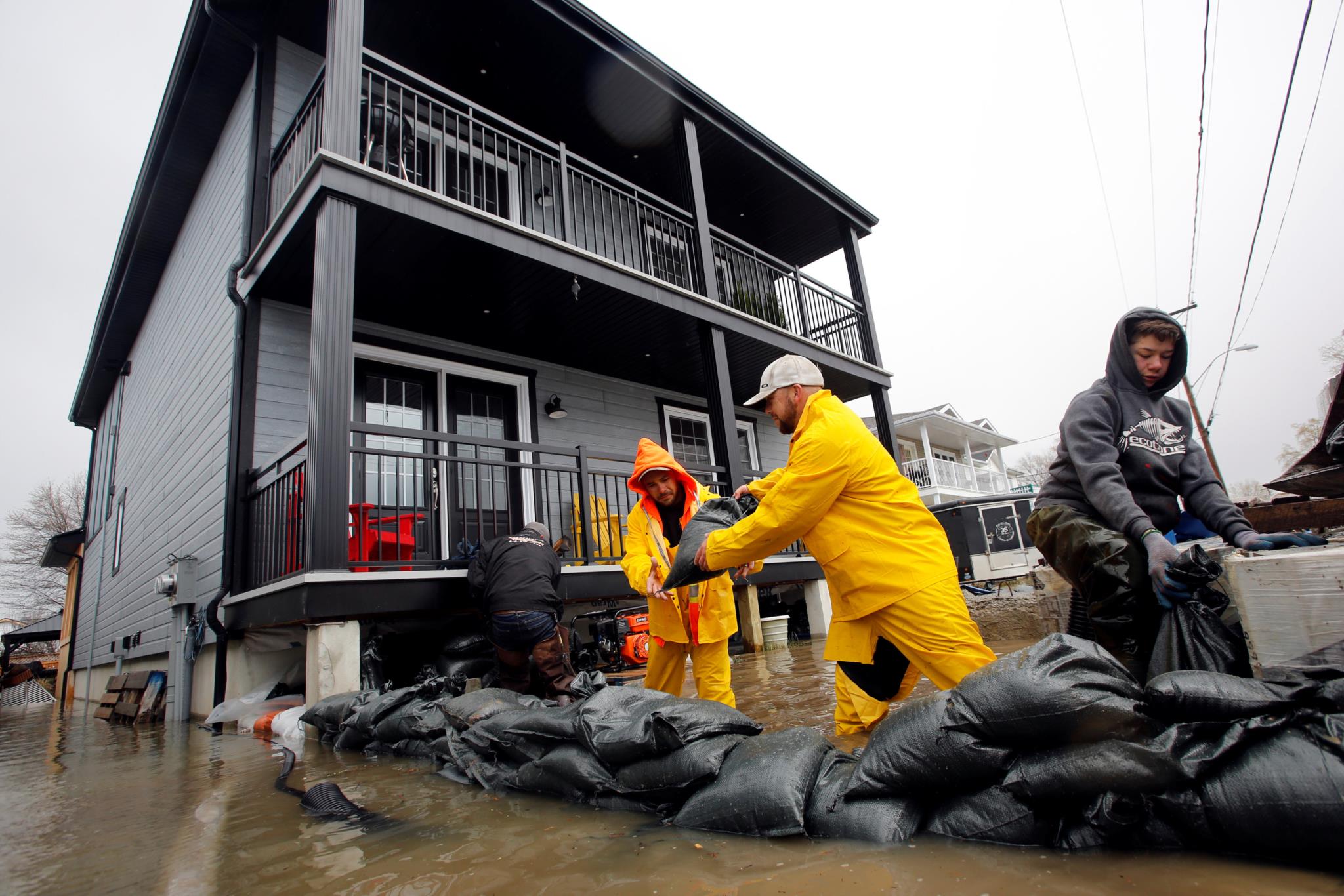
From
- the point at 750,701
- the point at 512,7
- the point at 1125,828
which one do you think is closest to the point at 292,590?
the point at 750,701

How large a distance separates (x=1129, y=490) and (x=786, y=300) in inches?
310

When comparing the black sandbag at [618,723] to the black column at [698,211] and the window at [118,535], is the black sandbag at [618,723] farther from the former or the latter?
the window at [118,535]

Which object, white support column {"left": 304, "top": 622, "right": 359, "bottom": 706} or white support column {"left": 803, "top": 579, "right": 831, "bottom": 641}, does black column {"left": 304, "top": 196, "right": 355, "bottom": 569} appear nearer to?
white support column {"left": 304, "top": 622, "right": 359, "bottom": 706}

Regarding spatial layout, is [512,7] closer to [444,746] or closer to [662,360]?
[662,360]

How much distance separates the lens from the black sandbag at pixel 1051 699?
1317 mm

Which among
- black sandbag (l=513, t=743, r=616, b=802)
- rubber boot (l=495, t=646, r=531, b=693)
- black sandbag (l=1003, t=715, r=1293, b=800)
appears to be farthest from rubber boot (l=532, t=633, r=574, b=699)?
black sandbag (l=1003, t=715, r=1293, b=800)

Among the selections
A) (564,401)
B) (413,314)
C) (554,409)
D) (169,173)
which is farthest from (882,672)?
(169,173)

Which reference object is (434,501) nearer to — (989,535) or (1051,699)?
(1051,699)

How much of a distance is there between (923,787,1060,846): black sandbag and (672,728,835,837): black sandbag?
11.9 inches

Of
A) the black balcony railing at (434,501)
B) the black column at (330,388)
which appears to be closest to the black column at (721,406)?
the black balcony railing at (434,501)

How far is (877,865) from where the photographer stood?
1.36 m

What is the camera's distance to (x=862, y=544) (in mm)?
2176

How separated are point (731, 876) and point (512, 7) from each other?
8.19 meters

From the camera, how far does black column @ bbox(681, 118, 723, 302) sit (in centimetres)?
806
